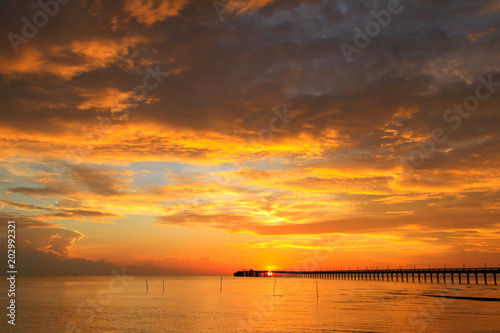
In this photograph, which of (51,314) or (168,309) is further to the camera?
(168,309)

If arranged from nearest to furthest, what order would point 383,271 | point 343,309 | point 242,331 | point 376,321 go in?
point 242,331 → point 376,321 → point 343,309 → point 383,271

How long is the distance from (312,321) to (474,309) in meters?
24.5

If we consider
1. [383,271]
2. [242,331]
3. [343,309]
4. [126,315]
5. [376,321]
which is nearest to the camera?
[242,331]

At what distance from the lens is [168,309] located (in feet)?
192

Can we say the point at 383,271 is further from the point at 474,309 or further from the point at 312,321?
the point at 312,321

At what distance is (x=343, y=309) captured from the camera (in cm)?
5541

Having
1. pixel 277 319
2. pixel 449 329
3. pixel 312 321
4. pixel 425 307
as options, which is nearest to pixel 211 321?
pixel 277 319

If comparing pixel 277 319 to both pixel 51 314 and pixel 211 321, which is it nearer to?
pixel 211 321

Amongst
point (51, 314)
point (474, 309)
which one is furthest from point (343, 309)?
point (51, 314)

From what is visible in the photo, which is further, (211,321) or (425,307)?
(425,307)

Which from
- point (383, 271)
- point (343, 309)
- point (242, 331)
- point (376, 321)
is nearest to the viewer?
point (242, 331)

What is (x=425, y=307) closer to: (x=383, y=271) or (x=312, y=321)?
(x=312, y=321)

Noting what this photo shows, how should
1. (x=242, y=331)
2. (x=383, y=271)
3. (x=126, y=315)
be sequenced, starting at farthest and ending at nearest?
1. (x=383, y=271)
2. (x=126, y=315)
3. (x=242, y=331)

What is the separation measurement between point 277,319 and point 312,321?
4191mm
